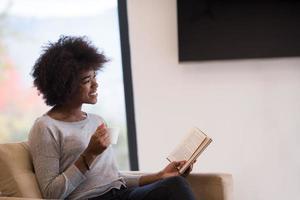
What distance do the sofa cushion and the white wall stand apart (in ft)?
3.30

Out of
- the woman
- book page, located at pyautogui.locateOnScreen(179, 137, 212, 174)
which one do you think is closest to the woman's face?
the woman

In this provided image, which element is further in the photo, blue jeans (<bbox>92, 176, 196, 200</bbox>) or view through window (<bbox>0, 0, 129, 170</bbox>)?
view through window (<bbox>0, 0, 129, 170</bbox>)

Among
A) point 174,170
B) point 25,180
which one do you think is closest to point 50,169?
point 25,180

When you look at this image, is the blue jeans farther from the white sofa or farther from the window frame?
the window frame

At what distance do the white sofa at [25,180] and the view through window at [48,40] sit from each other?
0.90m

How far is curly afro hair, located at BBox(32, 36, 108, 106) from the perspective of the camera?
1.52m

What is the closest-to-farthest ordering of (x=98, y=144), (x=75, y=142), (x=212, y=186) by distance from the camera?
(x=98, y=144) → (x=75, y=142) → (x=212, y=186)

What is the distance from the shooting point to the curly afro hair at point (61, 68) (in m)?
1.52

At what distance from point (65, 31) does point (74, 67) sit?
1030mm

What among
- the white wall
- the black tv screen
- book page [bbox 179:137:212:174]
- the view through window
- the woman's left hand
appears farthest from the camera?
the view through window

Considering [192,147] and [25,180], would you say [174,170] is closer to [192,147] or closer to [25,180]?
[192,147]

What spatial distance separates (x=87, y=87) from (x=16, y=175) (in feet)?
1.35

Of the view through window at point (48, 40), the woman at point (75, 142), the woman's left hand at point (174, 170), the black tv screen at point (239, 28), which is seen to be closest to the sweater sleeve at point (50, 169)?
the woman at point (75, 142)

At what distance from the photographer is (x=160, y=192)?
1.47 meters
